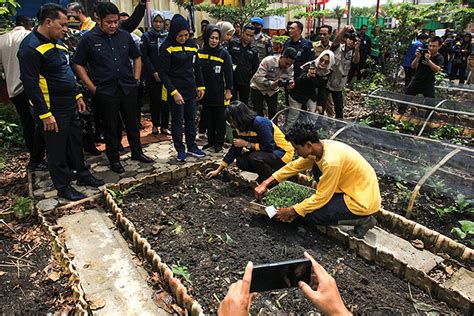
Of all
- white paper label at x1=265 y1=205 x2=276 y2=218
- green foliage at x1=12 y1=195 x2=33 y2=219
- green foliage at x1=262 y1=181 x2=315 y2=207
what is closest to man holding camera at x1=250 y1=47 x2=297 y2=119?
green foliage at x1=262 y1=181 x2=315 y2=207

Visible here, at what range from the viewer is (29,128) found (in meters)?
5.06


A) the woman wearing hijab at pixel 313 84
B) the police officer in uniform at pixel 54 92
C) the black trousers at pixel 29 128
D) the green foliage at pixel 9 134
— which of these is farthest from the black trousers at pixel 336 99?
the green foliage at pixel 9 134

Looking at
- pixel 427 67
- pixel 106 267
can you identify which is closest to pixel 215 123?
pixel 106 267

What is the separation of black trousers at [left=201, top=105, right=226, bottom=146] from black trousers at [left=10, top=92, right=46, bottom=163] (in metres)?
2.40

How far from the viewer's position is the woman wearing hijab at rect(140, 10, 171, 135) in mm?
5766

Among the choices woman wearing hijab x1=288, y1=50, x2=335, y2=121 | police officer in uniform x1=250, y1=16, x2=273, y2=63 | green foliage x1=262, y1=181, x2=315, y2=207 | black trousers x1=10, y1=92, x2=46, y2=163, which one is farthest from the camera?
police officer in uniform x1=250, y1=16, x2=273, y2=63

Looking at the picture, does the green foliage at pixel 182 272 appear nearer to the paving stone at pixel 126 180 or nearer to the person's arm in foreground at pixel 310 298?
the person's arm in foreground at pixel 310 298

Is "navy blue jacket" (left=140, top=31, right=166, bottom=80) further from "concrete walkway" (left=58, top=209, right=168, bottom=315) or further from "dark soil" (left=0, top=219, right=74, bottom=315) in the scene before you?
"dark soil" (left=0, top=219, right=74, bottom=315)

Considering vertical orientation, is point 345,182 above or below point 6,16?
below

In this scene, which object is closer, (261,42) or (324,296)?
(324,296)

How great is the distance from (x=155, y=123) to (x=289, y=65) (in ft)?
8.35

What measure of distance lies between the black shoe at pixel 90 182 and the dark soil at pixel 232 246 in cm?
51

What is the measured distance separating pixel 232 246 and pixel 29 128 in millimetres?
3500

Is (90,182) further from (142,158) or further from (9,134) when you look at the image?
(9,134)
